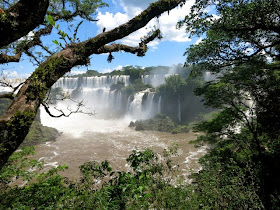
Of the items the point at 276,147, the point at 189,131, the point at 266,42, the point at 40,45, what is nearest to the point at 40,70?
the point at 40,45

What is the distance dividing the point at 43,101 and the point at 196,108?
39915mm

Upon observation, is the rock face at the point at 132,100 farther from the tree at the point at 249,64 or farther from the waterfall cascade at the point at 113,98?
the tree at the point at 249,64

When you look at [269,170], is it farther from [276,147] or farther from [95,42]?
[95,42]

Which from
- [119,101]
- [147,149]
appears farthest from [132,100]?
[147,149]

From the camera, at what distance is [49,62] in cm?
261

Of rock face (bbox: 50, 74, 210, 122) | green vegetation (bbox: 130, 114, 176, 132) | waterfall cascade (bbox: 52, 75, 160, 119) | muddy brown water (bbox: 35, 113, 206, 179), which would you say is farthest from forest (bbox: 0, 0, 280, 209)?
waterfall cascade (bbox: 52, 75, 160, 119)

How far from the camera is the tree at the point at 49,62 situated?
210 centimetres

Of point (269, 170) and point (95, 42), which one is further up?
point (95, 42)

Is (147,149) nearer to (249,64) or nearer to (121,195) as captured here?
(121,195)

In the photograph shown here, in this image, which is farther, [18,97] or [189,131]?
[189,131]

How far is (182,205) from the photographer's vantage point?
322 cm

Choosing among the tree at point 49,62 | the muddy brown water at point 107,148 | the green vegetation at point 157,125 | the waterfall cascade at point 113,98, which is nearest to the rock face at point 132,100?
the waterfall cascade at point 113,98

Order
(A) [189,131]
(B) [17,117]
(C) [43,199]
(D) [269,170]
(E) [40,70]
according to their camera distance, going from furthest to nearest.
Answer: (A) [189,131]
(D) [269,170]
(C) [43,199]
(E) [40,70]
(B) [17,117]

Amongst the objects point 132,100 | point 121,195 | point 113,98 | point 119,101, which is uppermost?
point 113,98
